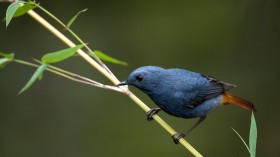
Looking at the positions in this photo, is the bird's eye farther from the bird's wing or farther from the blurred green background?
the blurred green background

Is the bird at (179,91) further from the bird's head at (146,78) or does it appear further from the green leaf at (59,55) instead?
the green leaf at (59,55)

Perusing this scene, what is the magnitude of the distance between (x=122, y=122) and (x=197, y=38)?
1.34 m

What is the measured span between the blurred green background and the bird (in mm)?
2140

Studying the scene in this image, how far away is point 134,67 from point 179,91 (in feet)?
8.10

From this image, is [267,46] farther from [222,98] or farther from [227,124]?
[222,98]

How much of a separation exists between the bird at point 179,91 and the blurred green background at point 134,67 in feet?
7.02

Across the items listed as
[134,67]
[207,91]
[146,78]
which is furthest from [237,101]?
[134,67]

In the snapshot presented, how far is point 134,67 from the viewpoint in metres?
5.76

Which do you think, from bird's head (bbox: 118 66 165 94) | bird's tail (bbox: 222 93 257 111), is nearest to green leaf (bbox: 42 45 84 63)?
bird's head (bbox: 118 66 165 94)

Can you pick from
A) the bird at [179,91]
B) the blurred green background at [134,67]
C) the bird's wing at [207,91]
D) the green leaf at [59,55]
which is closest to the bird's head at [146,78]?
the bird at [179,91]

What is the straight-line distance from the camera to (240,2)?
5.88 meters

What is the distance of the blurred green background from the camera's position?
572 centimetres

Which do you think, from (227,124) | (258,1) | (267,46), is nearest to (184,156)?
(227,124)

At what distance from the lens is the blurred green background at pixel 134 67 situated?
18.8 ft
